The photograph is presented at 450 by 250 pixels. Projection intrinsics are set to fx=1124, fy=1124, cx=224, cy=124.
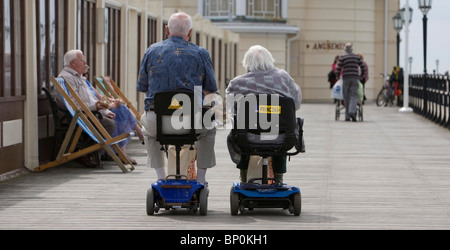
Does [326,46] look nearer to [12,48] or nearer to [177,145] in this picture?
[12,48]

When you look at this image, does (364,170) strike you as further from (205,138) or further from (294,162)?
(205,138)

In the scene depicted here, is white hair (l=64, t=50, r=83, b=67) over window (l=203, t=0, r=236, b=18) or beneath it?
beneath

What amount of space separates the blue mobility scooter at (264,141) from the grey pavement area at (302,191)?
4.6 inches

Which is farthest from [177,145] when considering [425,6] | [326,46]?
[326,46]

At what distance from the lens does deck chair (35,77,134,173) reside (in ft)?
40.5

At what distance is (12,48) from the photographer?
11.8 metres

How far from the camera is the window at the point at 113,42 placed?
657 inches

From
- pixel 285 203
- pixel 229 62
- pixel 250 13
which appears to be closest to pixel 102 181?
pixel 285 203

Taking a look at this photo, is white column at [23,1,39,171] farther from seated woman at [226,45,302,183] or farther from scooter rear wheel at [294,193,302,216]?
scooter rear wheel at [294,193,302,216]

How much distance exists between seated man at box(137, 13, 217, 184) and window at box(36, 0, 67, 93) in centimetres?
415

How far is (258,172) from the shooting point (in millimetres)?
9609

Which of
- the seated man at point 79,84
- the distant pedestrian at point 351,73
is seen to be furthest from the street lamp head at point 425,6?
the seated man at point 79,84

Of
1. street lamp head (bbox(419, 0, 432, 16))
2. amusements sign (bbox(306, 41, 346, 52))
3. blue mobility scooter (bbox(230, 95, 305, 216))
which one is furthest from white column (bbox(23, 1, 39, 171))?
amusements sign (bbox(306, 41, 346, 52))

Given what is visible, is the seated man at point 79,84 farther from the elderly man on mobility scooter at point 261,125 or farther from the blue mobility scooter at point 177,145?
the blue mobility scooter at point 177,145
